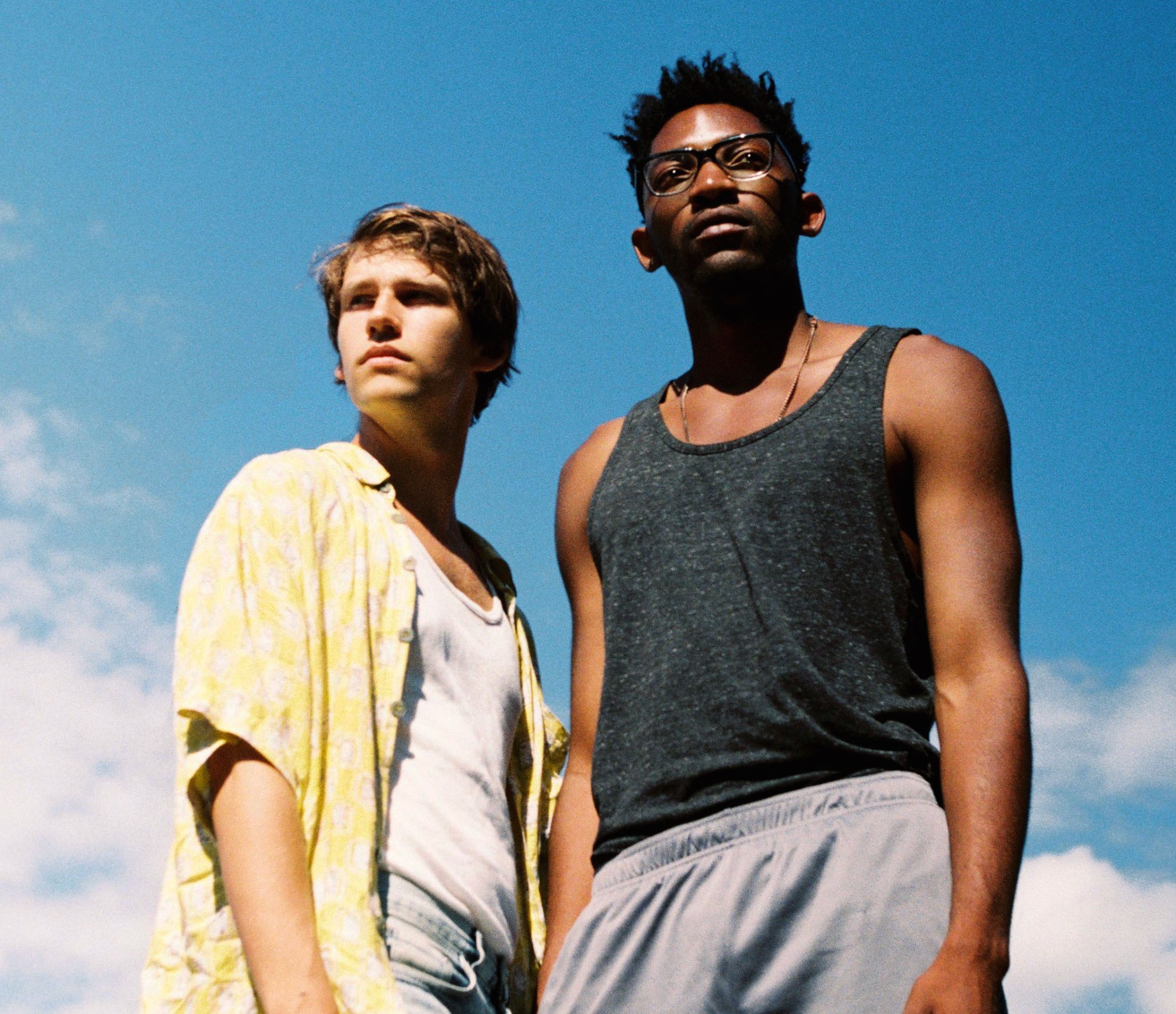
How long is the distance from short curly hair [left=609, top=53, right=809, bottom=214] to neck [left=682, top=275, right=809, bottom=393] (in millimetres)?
469

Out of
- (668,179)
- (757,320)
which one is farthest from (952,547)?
(668,179)

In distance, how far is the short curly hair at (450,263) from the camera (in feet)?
15.7

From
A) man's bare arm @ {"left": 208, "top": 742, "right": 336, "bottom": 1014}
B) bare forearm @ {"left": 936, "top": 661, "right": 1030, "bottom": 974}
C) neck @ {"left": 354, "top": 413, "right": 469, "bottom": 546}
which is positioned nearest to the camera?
bare forearm @ {"left": 936, "top": 661, "right": 1030, "bottom": 974}

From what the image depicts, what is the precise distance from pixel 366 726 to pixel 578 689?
61cm

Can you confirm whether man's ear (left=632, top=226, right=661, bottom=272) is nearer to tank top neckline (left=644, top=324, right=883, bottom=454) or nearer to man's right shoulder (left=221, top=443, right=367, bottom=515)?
tank top neckline (left=644, top=324, right=883, bottom=454)

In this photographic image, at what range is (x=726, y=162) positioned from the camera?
414 centimetres

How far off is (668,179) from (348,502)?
1315 millimetres

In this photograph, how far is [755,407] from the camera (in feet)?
12.7

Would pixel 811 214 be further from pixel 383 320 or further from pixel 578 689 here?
pixel 578 689

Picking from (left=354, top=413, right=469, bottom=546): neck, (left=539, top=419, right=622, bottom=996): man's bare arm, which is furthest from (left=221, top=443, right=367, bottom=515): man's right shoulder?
(left=539, top=419, right=622, bottom=996): man's bare arm

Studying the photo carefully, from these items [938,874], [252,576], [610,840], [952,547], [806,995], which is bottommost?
[806,995]

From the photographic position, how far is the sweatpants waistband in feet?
10.4

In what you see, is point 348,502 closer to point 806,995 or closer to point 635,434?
point 635,434

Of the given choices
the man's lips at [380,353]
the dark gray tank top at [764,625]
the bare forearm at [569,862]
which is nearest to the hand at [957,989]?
the dark gray tank top at [764,625]
